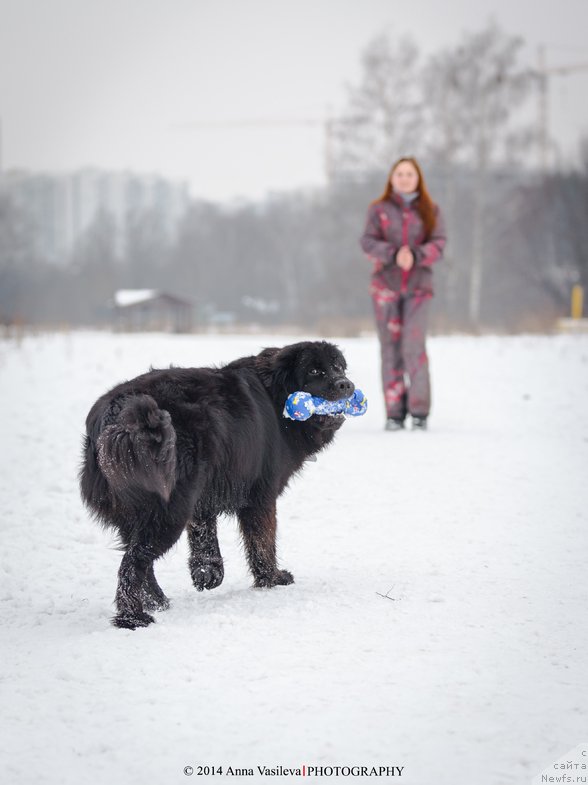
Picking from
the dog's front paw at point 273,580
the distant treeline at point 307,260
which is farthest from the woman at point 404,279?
the distant treeline at point 307,260

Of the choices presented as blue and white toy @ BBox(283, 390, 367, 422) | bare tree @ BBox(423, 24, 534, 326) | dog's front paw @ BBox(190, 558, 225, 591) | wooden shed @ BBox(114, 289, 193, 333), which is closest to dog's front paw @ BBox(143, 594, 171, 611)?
dog's front paw @ BBox(190, 558, 225, 591)

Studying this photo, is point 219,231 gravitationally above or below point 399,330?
above

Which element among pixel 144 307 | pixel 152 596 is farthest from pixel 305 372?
pixel 144 307

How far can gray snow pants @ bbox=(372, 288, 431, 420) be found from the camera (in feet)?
23.5

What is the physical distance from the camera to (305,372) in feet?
12.1

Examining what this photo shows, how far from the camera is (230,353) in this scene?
508 inches

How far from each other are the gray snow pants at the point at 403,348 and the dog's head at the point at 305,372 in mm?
3511

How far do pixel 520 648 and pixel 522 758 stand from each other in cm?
80

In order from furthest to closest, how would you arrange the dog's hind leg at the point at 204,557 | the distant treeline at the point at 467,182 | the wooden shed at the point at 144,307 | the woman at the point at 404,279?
the wooden shed at the point at 144,307 < the distant treeline at the point at 467,182 < the woman at the point at 404,279 < the dog's hind leg at the point at 204,557

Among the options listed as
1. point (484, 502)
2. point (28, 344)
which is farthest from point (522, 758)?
point (28, 344)

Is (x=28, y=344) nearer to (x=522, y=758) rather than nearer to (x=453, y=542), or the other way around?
(x=453, y=542)

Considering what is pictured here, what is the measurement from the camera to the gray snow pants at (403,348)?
7164 millimetres

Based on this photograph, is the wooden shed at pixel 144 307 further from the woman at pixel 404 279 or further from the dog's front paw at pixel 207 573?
the dog's front paw at pixel 207 573

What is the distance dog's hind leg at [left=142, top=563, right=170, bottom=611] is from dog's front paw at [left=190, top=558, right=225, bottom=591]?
0.90ft
